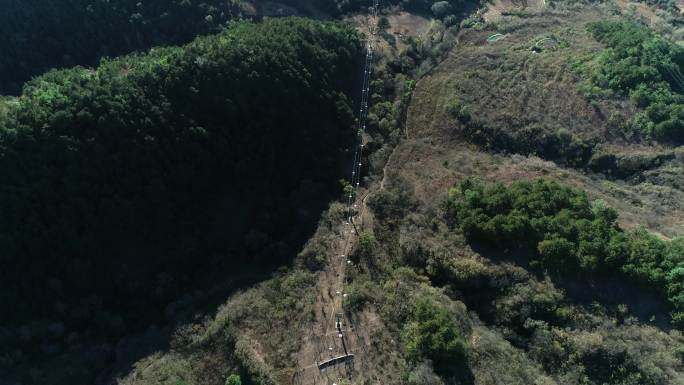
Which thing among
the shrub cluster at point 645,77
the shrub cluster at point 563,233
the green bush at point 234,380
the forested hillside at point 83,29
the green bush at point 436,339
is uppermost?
A: the forested hillside at point 83,29

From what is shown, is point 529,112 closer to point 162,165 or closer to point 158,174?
point 162,165

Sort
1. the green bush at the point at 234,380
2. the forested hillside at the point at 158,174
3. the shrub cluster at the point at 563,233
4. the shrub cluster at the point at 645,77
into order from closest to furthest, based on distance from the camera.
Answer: the green bush at the point at 234,380, the shrub cluster at the point at 563,233, the forested hillside at the point at 158,174, the shrub cluster at the point at 645,77

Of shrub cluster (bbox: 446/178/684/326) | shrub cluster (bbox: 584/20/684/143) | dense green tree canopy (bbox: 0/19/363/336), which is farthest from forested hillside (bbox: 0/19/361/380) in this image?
shrub cluster (bbox: 584/20/684/143)

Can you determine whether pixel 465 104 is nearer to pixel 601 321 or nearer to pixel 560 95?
pixel 560 95

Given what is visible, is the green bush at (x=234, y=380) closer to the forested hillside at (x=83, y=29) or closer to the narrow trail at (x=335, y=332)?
the narrow trail at (x=335, y=332)

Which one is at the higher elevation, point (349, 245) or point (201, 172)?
point (201, 172)

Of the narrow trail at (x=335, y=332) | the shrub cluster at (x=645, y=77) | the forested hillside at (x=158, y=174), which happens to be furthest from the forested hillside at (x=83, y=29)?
the shrub cluster at (x=645, y=77)

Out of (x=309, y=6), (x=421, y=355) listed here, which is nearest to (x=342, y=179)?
(x=421, y=355)
